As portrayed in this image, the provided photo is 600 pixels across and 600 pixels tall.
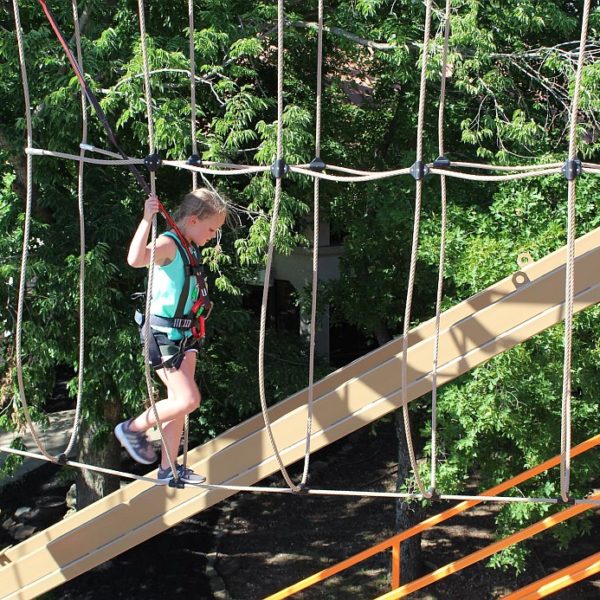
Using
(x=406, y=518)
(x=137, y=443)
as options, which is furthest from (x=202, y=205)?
(x=406, y=518)

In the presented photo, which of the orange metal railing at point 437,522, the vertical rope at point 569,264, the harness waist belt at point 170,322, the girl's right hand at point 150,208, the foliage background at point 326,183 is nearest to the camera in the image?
the vertical rope at point 569,264

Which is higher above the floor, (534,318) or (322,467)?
(534,318)

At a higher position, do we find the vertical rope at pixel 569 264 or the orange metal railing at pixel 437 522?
the vertical rope at pixel 569 264

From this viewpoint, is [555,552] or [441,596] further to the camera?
[555,552]

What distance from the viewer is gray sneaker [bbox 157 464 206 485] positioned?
4.03 metres

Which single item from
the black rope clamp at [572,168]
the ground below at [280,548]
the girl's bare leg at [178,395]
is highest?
the black rope clamp at [572,168]

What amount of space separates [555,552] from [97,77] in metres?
5.97

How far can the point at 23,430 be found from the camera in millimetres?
6496

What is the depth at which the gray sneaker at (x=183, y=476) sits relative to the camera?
4030mm

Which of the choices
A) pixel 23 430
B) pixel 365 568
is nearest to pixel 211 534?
pixel 365 568

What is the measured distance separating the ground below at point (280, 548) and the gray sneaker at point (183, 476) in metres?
3.66

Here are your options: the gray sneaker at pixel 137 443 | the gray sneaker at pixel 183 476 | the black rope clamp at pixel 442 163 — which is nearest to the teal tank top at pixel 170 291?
the gray sneaker at pixel 137 443

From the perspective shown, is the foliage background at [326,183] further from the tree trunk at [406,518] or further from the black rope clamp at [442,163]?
the black rope clamp at [442,163]

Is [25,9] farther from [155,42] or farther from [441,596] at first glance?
[441,596]
